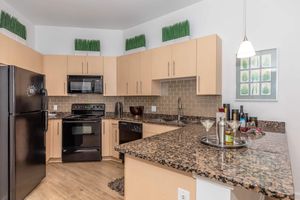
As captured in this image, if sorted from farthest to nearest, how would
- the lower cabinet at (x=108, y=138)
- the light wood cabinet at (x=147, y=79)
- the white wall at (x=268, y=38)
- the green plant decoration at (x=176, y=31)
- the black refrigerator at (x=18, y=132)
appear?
the lower cabinet at (x=108, y=138), the light wood cabinet at (x=147, y=79), the green plant decoration at (x=176, y=31), the white wall at (x=268, y=38), the black refrigerator at (x=18, y=132)

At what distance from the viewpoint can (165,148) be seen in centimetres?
141

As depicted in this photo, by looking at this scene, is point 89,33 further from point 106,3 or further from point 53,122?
point 53,122

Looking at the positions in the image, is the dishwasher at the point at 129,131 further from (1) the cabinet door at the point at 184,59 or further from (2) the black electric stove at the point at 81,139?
(1) the cabinet door at the point at 184,59

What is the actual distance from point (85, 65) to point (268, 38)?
3.13 m

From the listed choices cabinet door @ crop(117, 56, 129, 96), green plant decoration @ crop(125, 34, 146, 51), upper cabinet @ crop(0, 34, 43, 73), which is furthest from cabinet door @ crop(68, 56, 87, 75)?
green plant decoration @ crop(125, 34, 146, 51)

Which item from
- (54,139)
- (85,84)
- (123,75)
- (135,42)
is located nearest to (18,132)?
(54,139)

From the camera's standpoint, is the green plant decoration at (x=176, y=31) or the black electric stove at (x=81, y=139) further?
the black electric stove at (x=81, y=139)

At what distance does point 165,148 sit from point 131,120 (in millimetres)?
2057

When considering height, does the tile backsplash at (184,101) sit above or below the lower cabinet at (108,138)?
above

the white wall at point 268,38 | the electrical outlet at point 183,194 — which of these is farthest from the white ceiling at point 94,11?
the electrical outlet at point 183,194

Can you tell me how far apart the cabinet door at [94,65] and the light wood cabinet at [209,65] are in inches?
81.4

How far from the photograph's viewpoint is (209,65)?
9.00 feet

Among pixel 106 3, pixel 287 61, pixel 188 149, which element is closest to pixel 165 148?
pixel 188 149

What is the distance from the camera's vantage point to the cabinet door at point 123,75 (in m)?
3.91
